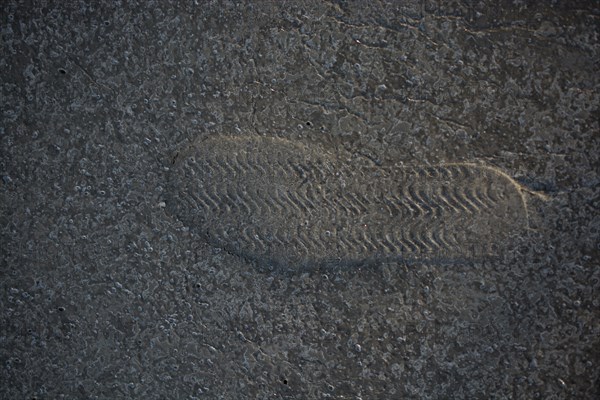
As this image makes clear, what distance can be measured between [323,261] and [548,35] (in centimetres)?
88

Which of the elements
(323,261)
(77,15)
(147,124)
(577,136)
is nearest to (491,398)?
(323,261)

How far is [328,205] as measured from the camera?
61.9 inches

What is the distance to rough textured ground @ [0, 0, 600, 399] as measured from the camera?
4.95 feet

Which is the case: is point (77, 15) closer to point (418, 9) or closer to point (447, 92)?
point (418, 9)

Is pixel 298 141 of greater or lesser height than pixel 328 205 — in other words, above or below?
above

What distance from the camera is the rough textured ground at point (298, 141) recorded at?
151 centimetres

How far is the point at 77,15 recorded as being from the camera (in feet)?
5.31

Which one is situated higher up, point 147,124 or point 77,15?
point 77,15

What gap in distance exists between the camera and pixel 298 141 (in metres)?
1.58

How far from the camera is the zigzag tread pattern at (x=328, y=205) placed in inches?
59.9

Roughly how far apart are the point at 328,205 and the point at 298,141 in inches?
8.1

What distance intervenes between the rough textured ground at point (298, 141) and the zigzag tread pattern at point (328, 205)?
0.14ft

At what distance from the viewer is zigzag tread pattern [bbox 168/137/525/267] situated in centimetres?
152

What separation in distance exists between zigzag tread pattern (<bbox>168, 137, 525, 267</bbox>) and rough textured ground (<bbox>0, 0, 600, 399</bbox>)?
0.14 feet
